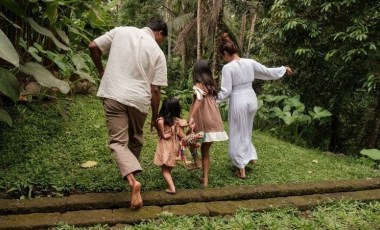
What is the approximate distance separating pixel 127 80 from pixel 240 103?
4.50 ft

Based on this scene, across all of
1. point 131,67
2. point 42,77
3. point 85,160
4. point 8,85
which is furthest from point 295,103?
point 8,85

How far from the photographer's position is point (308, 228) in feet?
9.96

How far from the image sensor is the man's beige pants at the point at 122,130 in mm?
3119

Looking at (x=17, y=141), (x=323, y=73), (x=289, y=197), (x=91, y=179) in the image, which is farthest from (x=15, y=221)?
(x=323, y=73)

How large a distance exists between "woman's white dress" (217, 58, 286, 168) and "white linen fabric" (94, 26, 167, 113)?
0.93 metres

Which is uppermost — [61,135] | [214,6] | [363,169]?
[214,6]

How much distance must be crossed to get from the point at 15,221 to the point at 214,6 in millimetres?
8281

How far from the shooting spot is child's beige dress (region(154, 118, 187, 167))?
3439 millimetres

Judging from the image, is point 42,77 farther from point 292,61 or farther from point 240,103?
point 292,61

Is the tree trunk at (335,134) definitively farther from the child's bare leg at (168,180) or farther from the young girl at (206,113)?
the child's bare leg at (168,180)

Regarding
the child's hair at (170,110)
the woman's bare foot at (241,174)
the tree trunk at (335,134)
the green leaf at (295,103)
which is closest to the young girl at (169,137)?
the child's hair at (170,110)

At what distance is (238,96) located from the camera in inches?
160

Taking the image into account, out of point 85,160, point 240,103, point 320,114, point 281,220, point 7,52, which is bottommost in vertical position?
point 281,220

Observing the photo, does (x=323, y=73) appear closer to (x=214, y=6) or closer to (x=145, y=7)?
(x=214, y=6)
